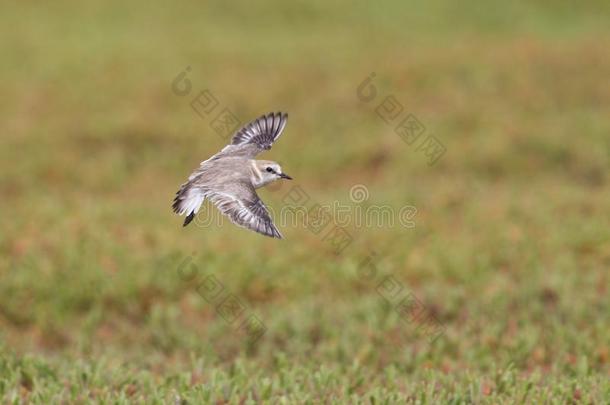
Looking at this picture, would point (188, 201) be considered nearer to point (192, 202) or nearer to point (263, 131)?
point (192, 202)

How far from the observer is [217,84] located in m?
19.5

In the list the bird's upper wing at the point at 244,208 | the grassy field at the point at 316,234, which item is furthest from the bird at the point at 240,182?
the grassy field at the point at 316,234

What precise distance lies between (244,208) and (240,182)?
0.39 feet

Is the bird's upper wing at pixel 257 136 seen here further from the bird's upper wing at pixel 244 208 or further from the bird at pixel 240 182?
the bird's upper wing at pixel 244 208

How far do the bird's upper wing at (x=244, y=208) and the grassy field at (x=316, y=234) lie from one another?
246mm

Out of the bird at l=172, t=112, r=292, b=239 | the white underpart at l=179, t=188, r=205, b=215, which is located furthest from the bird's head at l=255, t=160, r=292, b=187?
the white underpart at l=179, t=188, r=205, b=215

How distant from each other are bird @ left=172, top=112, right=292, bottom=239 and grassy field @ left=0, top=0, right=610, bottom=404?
0.19m

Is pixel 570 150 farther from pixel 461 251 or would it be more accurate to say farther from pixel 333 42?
pixel 333 42

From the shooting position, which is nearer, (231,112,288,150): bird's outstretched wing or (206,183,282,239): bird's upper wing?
(206,183,282,239): bird's upper wing

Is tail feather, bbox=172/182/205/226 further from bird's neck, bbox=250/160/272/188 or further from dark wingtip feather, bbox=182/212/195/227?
bird's neck, bbox=250/160/272/188

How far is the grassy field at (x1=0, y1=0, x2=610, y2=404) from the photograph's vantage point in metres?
6.50

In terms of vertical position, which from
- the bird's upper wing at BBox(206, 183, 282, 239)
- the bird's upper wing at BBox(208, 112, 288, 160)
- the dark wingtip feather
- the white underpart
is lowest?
the bird's upper wing at BBox(206, 183, 282, 239)

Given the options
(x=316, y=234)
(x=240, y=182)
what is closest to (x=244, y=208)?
(x=240, y=182)

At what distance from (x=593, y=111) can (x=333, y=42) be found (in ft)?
29.2
